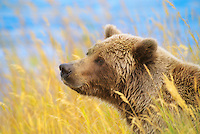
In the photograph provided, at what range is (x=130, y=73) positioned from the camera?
3.03 m

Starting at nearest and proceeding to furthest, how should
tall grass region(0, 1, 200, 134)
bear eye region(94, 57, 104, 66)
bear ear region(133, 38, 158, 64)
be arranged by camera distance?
bear ear region(133, 38, 158, 64) → bear eye region(94, 57, 104, 66) → tall grass region(0, 1, 200, 134)

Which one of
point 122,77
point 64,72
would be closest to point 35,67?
point 64,72

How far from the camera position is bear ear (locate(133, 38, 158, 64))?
111 inches

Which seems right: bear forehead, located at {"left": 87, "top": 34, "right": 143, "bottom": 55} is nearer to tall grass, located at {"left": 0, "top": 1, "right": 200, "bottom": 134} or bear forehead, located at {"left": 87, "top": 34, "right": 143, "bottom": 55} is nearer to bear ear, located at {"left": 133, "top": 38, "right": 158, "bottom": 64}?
bear ear, located at {"left": 133, "top": 38, "right": 158, "bottom": 64}

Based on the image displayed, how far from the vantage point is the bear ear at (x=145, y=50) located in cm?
283

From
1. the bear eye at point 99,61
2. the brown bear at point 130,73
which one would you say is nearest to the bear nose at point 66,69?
the brown bear at point 130,73

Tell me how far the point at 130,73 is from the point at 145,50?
0.38 metres

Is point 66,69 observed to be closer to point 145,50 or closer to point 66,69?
point 66,69

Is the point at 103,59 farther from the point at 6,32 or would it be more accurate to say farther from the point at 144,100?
the point at 6,32

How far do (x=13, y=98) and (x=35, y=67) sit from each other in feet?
4.57

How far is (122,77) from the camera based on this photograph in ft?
10.1

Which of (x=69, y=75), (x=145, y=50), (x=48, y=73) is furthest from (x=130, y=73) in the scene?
(x=48, y=73)

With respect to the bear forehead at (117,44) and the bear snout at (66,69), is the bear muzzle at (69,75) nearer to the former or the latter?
the bear snout at (66,69)

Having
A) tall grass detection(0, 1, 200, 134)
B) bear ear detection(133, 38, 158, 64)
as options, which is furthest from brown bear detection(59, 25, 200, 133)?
tall grass detection(0, 1, 200, 134)
